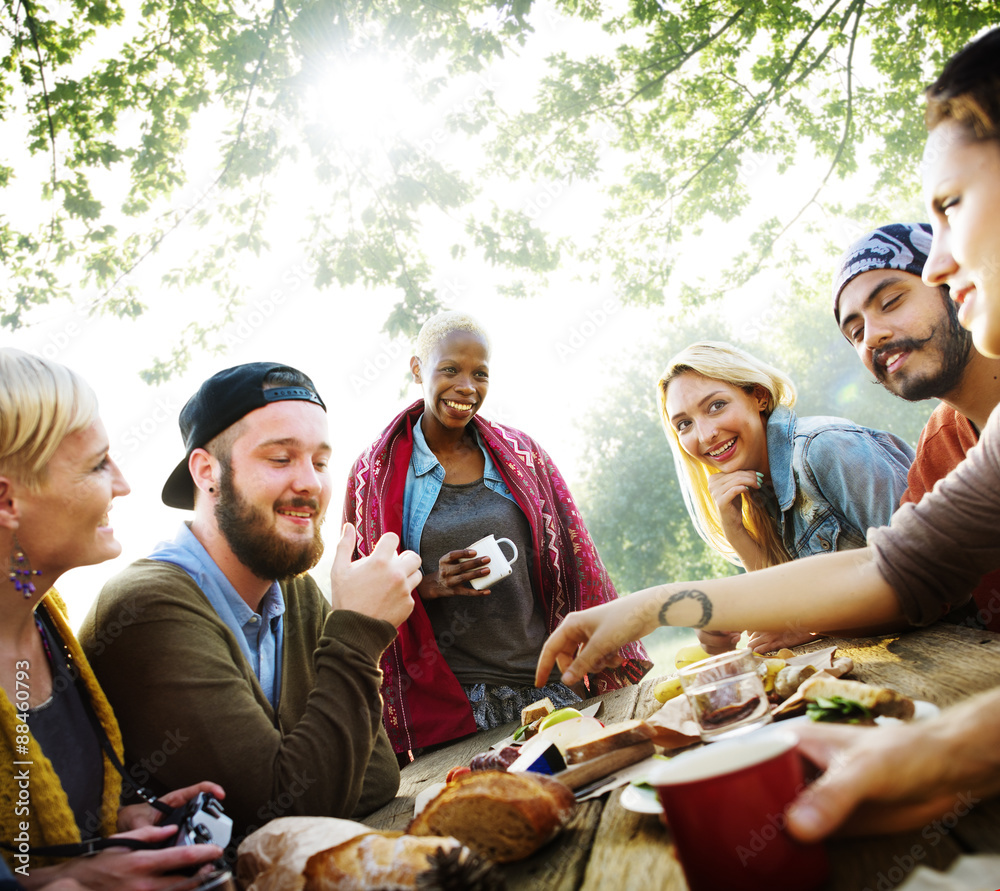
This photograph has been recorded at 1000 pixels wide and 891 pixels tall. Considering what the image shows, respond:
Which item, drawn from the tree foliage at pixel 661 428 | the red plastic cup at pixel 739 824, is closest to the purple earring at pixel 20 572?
the red plastic cup at pixel 739 824

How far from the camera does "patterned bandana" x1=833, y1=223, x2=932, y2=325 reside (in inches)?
100

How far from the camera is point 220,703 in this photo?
1557 mm

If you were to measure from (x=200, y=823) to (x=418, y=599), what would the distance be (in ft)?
6.18

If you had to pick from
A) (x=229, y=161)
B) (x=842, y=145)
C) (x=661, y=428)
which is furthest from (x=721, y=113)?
(x=661, y=428)

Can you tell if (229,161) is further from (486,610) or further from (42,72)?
(486,610)

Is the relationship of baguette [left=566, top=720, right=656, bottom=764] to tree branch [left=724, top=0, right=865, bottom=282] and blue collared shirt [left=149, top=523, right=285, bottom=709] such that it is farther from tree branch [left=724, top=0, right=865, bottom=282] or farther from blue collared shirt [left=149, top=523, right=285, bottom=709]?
tree branch [left=724, top=0, right=865, bottom=282]

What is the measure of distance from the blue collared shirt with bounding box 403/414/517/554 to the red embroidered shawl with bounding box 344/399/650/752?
36mm

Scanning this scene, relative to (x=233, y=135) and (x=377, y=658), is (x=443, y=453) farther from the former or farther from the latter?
(x=233, y=135)

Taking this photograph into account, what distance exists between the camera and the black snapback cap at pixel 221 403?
216cm

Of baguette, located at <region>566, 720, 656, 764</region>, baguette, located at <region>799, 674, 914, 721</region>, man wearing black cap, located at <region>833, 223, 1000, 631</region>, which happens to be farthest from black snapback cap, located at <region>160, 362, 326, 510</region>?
man wearing black cap, located at <region>833, 223, 1000, 631</region>

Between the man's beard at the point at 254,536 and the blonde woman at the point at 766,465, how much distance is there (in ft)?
5.98

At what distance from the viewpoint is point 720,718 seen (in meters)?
1.41

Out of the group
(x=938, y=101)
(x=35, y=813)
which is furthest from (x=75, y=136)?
(x=938, y=101)

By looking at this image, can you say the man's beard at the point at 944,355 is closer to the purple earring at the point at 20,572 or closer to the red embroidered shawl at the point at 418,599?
the red embroidered shawl at the point at 418,599
